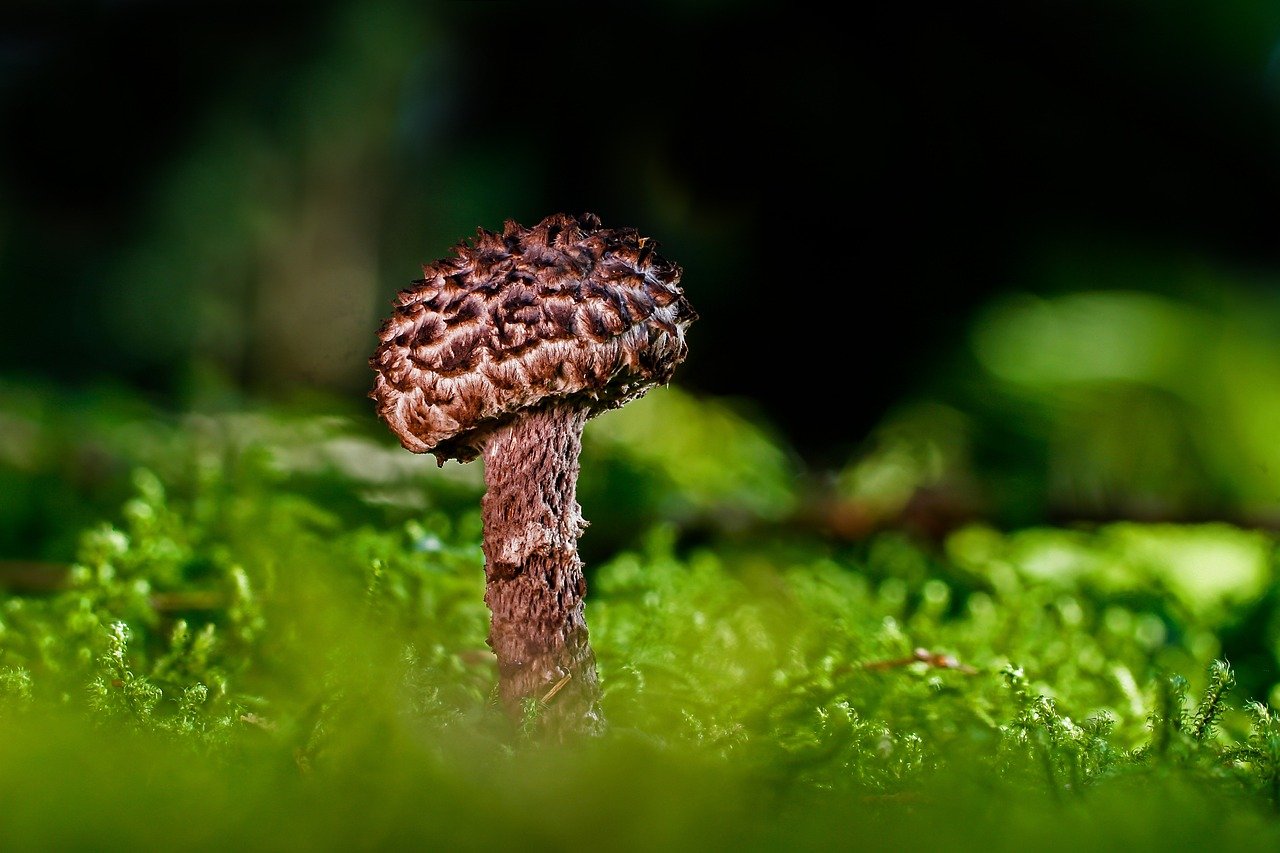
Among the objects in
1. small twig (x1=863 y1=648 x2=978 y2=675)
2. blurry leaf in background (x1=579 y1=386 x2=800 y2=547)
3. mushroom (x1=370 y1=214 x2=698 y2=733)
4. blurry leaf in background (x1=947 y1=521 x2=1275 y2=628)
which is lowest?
small twig (x1=863 y1=648 x2=978 y2=675)

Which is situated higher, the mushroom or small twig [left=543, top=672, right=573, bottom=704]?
the mushroom

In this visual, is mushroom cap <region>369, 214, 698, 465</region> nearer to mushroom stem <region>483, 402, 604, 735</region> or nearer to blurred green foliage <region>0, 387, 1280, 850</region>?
mushroom stem <region>483, 402, 604, 735</region>

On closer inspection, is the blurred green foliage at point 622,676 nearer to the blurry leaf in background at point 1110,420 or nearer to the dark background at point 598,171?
the blurry leaf in background at point 1110,420

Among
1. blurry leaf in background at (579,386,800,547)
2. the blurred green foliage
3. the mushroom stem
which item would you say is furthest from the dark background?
the mushroom stem

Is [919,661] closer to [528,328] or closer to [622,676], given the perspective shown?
[622,676]

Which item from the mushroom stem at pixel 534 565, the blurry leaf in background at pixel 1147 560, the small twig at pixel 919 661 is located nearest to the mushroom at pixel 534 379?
the mushroom stem at pixel 534 565

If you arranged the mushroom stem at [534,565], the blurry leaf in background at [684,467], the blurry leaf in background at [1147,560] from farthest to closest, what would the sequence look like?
the blurry leaf in background at [684,467] → the blurry leaf in background at [1147,560] → the mushroom stem at [534,565]

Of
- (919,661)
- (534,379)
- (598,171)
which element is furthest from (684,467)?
(534,379)
